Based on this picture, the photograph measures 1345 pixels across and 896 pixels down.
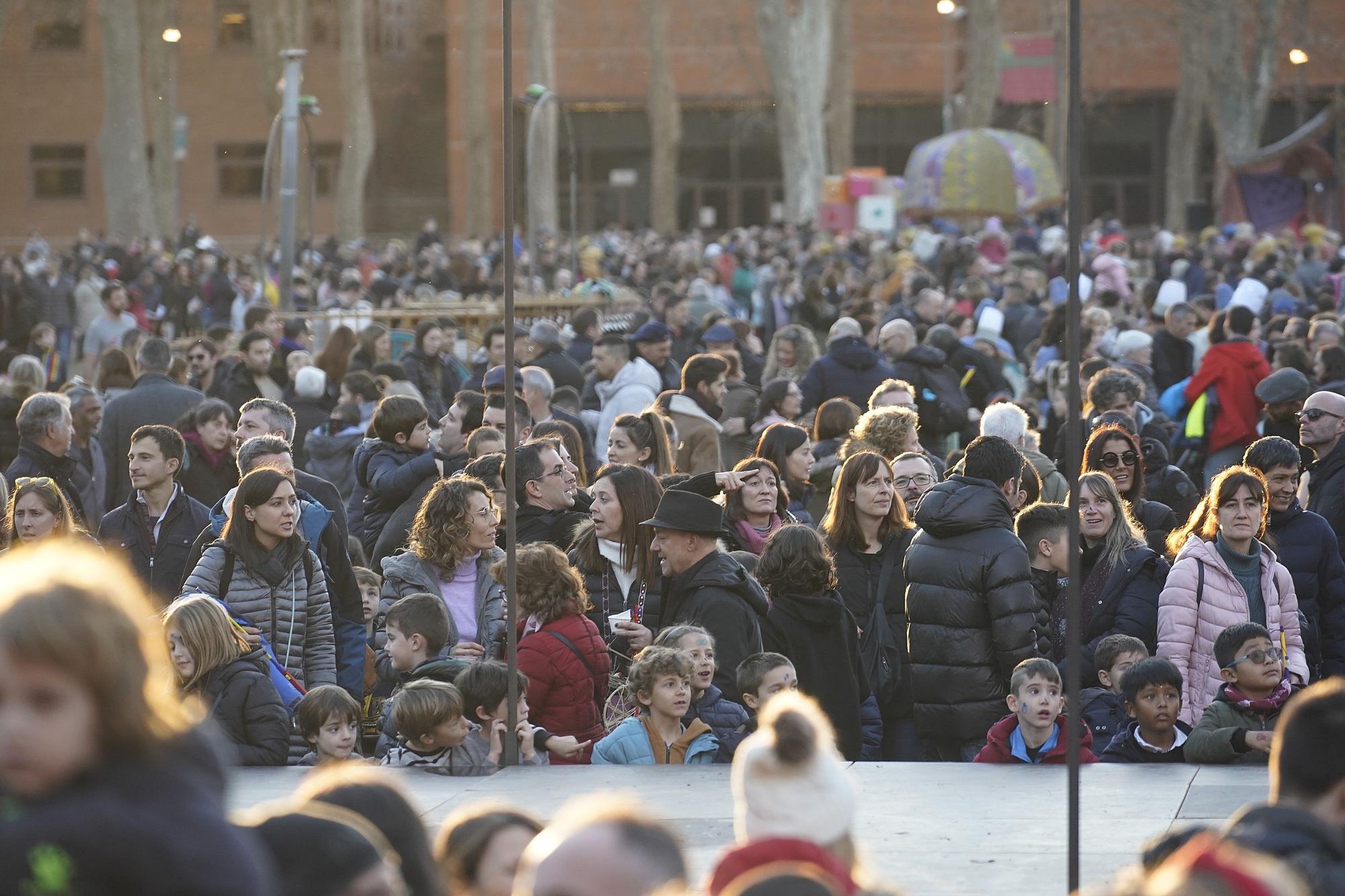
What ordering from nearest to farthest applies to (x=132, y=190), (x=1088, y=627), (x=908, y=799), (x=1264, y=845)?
(x=1264, y=845), (x=908, y=799), (x=1088, y=627), (x=132, y=190)

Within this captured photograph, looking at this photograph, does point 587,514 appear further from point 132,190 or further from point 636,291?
point 132,190

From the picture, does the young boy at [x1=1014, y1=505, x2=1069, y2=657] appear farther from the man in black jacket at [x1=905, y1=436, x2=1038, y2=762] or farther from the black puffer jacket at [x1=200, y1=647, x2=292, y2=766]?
the black puffer jacket at [x1=200, y1=647, x2=292, y2=766]

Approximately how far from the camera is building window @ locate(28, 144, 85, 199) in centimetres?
5984

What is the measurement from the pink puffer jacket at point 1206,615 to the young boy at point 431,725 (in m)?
2.57

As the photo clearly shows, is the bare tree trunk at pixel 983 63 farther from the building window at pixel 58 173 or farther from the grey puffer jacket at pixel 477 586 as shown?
the grey puffer jacket at pixel 477 586

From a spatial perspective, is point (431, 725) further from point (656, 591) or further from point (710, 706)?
point (656, 591)

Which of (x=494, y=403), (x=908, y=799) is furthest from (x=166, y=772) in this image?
(x=494, y=403)

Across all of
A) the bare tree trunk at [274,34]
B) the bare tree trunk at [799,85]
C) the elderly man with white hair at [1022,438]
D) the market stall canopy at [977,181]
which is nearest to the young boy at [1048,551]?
the elderly man with white hair at [1022,438]

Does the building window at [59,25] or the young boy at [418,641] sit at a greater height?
the building window at [59,25]

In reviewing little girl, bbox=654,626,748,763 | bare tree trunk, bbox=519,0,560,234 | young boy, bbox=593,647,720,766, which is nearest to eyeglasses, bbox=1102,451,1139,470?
little girl, bbox=654,626,748,763

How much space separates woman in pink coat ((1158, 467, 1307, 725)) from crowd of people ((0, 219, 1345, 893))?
13mm

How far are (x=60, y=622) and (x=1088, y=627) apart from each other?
5.45 meters

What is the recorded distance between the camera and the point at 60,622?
8.05 feet

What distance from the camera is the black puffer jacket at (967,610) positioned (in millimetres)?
6801
